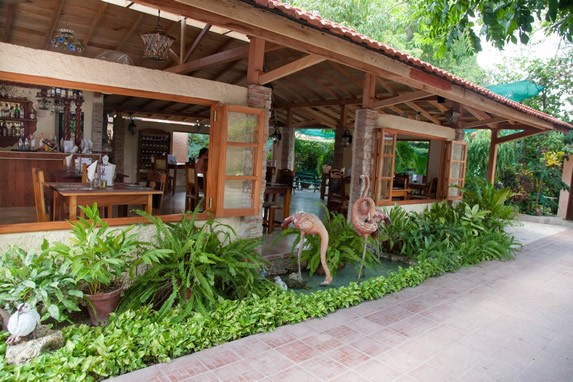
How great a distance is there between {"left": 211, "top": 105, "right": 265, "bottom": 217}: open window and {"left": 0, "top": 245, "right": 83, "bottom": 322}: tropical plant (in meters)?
1.85

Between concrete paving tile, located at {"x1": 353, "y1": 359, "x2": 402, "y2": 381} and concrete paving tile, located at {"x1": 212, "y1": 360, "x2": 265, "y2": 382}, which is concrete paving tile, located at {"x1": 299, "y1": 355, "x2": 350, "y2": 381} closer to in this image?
concrete paving tile, located at {"x1": 353, "y1": 359, "x2": 402, "y2": 381}

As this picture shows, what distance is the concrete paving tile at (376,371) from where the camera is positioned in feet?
9.62

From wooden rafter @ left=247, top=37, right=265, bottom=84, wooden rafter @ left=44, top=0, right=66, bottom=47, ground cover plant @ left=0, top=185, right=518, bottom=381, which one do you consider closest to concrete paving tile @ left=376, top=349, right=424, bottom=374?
ground cover plant @ left=0, top=185, right=518, bottom=381

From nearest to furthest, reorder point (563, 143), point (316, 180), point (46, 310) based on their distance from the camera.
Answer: point (46, 310) < point (563, 143) < point (316, 180)

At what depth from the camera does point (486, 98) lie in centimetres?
711

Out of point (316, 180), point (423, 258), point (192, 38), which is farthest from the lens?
point (316, 180)

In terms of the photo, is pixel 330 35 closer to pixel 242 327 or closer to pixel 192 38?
pixel 242 327

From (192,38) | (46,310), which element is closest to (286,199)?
(192,38)

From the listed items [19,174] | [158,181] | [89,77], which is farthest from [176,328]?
[19,174]

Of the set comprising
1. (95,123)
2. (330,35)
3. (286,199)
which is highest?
(330,35)

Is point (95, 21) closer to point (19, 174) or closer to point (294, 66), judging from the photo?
point (19, 174)

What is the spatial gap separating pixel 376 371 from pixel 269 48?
14.8 ft

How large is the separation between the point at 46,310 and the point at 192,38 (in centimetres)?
518

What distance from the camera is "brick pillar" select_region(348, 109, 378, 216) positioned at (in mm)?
6715
